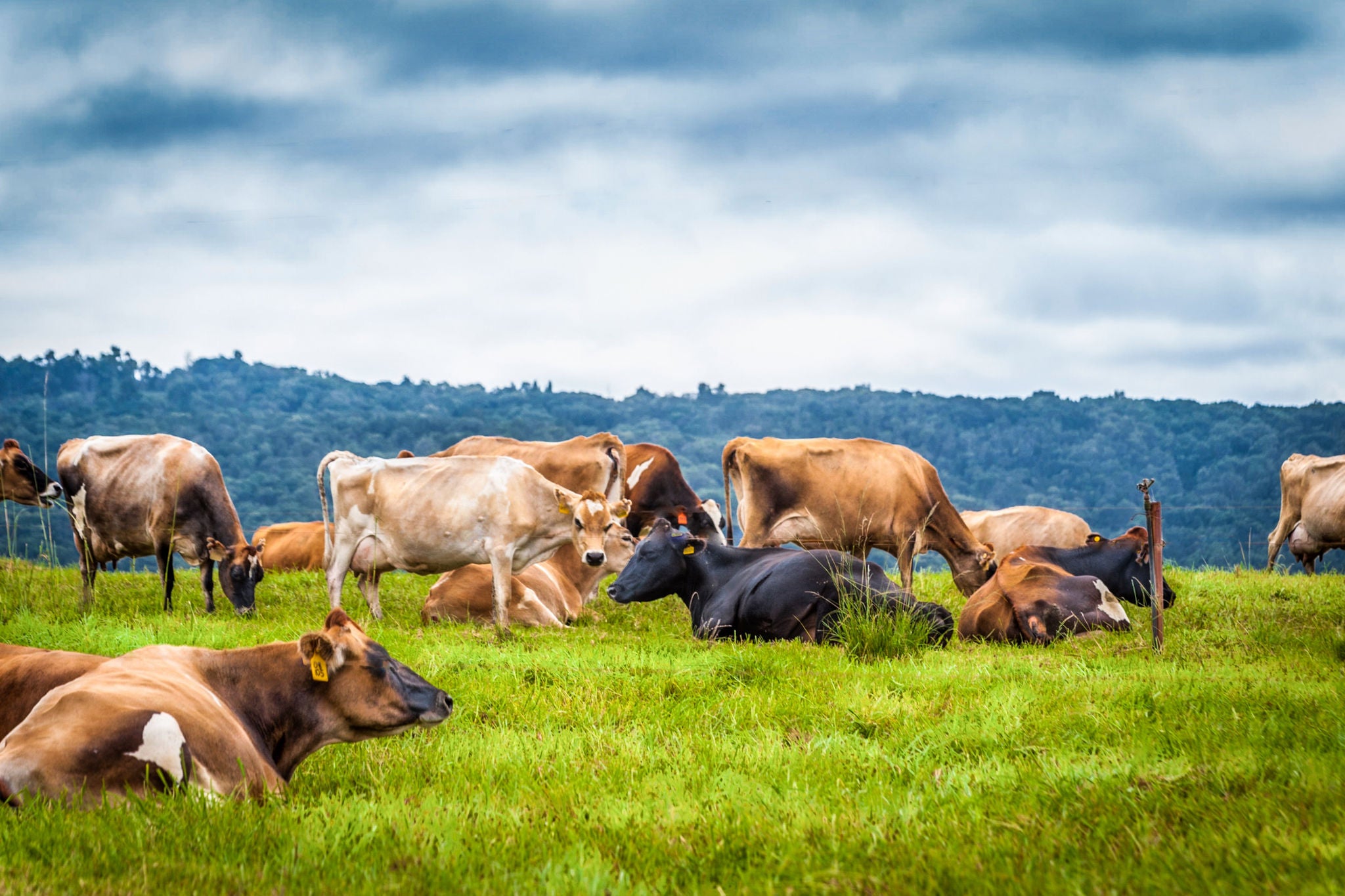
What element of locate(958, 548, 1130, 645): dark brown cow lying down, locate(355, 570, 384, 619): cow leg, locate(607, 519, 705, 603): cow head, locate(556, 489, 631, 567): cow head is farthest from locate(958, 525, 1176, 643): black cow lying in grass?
locate(355, 570, 384, 619): cow leg

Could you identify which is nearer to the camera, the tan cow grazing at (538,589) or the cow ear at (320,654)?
the cow ear at (320,654)

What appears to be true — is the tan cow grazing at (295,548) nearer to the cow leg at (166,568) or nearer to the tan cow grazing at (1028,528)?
the cow leg at (166,568)

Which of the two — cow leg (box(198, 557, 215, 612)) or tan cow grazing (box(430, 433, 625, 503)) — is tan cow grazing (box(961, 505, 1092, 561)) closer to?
tan cow grazing (box(430, 433, 625, 503))

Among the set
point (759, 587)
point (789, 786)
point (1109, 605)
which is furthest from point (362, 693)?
point (1109, 605)

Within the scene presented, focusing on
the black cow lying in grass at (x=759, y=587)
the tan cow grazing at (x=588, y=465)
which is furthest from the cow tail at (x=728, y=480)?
the black cow lying in grass at (x=759, y=587)

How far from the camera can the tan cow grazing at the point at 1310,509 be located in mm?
20391

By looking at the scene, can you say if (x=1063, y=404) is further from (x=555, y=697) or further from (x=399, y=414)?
(x=555, y=697)

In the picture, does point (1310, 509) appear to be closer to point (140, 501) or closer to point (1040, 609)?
point (1040, 609)

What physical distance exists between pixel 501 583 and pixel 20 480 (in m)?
7.18

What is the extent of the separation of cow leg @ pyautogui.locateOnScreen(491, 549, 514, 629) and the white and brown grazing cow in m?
0.02

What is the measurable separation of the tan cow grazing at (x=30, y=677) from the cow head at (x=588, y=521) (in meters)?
7.16

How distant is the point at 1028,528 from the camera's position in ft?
75.7

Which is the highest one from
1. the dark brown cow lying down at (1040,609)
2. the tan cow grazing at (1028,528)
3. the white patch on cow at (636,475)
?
the white patch on cow at (636,475)

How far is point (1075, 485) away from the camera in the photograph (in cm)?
7762
